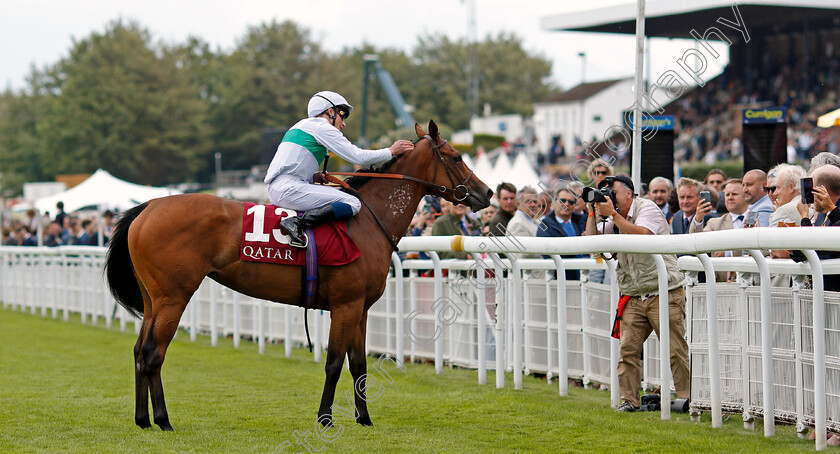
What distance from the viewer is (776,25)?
3575cm

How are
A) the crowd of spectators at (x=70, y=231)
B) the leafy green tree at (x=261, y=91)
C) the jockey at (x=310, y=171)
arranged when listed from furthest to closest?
1. the leafy green tree at (x=261, y=91)
2. the crowd of spectators at (x=70, y=231)
3. the jockey at (x=310, y=171)

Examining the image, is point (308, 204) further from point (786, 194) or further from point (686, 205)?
point (686, 205)

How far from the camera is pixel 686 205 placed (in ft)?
29.6

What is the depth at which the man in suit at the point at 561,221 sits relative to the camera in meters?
9.61

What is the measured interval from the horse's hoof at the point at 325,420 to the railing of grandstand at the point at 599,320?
6.22 feet

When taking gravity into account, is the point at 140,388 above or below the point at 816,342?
below

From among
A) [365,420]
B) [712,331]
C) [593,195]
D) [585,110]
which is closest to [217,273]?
[365,420]

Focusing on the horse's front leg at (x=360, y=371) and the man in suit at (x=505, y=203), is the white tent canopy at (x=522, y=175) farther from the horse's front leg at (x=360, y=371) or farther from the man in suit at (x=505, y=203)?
the horse's front leg at (x=360, y=371)

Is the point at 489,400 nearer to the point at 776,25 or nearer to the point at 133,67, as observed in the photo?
the point at 776,25

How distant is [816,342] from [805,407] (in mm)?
529

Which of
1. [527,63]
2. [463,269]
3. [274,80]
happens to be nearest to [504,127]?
[274,80]

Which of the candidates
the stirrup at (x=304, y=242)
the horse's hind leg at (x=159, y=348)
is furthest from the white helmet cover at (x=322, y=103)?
the horse's hind leg at (x=159, y=348)

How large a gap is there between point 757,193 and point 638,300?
1948 mm

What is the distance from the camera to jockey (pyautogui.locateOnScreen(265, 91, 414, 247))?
22.4 ft
